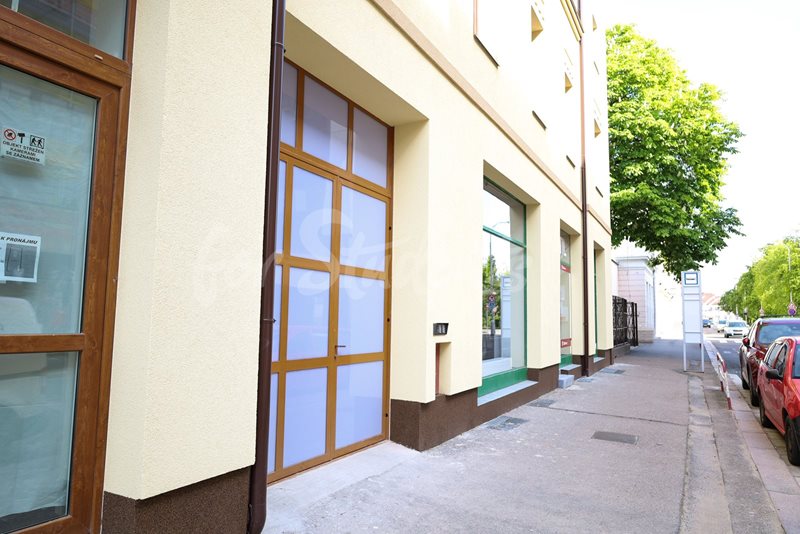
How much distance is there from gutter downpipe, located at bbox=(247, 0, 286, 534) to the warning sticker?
133 centimetres

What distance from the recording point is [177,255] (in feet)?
9.91

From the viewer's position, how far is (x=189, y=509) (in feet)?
10.2

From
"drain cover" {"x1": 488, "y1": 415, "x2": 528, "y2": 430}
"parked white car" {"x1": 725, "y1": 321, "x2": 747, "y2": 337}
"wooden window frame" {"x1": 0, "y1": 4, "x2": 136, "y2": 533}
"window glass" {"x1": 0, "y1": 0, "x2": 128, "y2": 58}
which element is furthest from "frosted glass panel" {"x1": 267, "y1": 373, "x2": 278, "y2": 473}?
"parked white car" {"x1": 725, "y1": 321, "x2": 747, "y2": 337}

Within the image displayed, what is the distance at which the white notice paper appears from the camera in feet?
8.52

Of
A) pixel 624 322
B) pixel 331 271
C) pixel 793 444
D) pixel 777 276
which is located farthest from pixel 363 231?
pixel 777 276

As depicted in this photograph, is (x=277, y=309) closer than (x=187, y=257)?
No

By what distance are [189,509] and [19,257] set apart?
1.67 m

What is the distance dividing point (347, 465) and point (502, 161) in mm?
5265

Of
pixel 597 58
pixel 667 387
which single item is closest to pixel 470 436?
pixel 667 387

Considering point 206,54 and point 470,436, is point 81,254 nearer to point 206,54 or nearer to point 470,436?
point 206,54

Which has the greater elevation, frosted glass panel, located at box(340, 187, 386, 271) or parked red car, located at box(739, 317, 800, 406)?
frosted glass panel, located at box(340, 187, 386, 271)

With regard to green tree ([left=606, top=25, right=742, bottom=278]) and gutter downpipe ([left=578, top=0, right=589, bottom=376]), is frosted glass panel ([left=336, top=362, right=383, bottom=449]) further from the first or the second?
green tree ([left=606, top=25, right=742, bottom=278])

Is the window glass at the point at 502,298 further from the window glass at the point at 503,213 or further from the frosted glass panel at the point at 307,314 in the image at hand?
the frosted glass panel at the point at 307,314

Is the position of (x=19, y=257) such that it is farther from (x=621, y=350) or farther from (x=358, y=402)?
(x=621, y=350)
